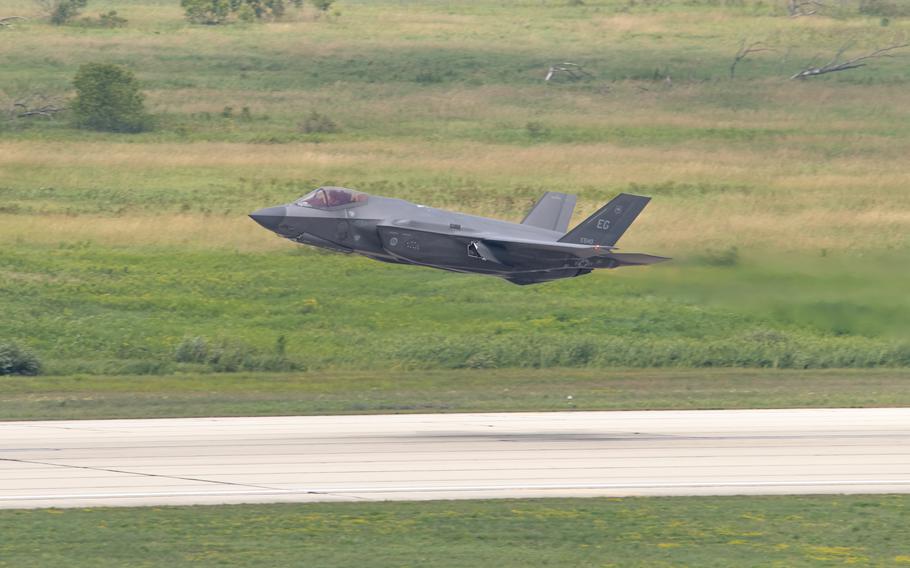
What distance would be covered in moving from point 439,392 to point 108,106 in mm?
41215

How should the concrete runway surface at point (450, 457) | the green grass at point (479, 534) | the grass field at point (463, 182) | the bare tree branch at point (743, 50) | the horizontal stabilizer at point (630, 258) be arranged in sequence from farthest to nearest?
the bare tree branch at point (743, 50) → the grass field at point (463, 182) → the horizontal stabilizer at point (630, 258) → the concrete runway surface at point (450, 457) → the green grass at point (479, 534)

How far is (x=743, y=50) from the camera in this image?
9575 cm

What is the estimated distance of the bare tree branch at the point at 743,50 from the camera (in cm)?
9051

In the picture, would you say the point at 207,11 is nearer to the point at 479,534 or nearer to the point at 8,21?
the point at 8,21

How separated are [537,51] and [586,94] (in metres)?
12.0

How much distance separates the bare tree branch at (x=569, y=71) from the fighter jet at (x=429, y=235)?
185ft

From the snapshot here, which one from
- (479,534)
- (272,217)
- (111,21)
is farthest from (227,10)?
(479,534)

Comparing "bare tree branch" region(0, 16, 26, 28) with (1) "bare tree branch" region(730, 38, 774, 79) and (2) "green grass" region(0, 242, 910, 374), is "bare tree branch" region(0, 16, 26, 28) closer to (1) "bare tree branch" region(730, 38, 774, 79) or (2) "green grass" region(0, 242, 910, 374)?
(1) "bare tree branch" region(730, 38, 774, 79)

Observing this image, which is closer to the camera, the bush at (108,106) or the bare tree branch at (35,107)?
the bush at (108,106)

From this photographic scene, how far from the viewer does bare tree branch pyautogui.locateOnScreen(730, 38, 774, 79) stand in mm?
90512

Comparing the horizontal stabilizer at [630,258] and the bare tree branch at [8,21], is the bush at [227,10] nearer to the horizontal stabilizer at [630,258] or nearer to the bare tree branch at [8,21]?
the bare tree branch at [8,21]

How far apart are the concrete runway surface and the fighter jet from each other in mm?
3593

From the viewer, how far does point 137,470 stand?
85.8 ft

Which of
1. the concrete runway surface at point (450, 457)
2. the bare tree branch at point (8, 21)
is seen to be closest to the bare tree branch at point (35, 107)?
the bare tree branch at point (8, 21)
